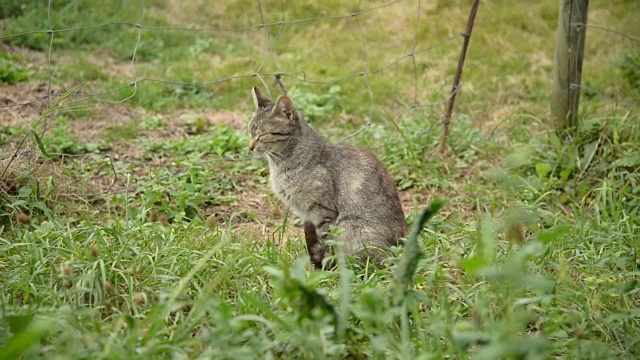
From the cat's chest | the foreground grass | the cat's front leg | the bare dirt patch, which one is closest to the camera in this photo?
the foreground grass

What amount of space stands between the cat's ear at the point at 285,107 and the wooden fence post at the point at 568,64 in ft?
7.15

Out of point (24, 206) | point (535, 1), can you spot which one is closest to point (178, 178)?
point (24, 206)

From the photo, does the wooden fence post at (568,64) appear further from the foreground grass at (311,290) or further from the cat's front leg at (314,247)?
the cat's front leg at (314,247)

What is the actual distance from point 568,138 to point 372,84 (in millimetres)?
2187

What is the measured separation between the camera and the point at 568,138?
4.79 m

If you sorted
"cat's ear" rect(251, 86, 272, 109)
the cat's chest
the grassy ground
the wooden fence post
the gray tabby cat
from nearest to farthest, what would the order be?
the grassy ground → the gray tabby cat → the cat's chest → "cat's ear" rect(251, 86, 272, 109) → the wooden fence post

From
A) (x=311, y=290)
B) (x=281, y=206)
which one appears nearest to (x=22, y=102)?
(x=281, y=206)

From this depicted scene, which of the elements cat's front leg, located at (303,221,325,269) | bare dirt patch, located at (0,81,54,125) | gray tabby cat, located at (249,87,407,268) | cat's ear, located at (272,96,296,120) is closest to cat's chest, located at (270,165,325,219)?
gray tabby cat, located at (249,87,407,268)

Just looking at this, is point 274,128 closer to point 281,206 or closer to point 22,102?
point 281,206

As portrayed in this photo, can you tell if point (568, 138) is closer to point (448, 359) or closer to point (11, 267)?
point (448, 359)

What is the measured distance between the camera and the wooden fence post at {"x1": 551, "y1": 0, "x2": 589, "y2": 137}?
4.61m

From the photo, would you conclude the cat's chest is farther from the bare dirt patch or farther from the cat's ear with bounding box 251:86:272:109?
the bare dirt patch

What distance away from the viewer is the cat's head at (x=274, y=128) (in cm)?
394

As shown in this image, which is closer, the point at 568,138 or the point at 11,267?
the point at 11,267
